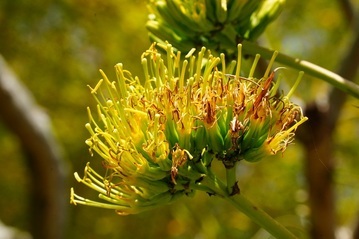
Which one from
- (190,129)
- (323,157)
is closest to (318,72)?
(190,129)

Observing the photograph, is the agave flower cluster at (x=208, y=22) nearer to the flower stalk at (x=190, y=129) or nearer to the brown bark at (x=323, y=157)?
the flower stalk at (x=190, y=129)

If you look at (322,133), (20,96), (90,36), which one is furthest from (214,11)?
(90,36)

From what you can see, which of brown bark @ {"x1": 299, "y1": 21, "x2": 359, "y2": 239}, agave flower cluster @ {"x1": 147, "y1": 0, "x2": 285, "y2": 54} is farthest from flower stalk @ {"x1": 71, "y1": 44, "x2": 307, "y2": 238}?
brown bark @ {"x1": 299, "y1": 21, "x2": 359, "y2": 239}

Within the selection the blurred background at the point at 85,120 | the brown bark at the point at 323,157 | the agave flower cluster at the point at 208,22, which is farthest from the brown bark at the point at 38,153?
the agave flower cluster at the point at 208,22

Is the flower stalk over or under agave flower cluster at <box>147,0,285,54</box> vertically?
under

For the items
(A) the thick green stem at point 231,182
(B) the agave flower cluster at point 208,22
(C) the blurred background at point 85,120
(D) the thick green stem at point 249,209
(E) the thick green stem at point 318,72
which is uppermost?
(B) the agave flower cluster at point 208,22

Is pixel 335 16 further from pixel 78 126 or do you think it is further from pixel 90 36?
pixel 78 126

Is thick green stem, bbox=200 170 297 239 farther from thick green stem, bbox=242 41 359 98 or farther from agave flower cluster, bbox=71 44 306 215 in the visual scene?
thick green stem, bbox=242 41 359 98
